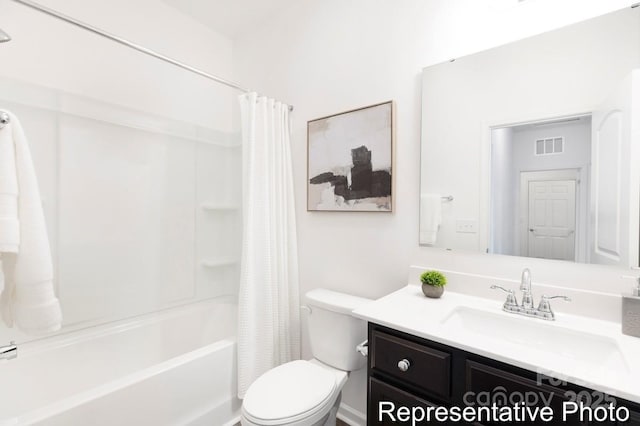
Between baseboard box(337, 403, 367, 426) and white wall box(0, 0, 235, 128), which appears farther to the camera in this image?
baseboard box(337, 403, 367, 426)

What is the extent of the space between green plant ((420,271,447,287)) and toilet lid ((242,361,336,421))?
0.64 metres

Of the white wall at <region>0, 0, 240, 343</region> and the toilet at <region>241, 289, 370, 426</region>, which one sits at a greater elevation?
the white wall at <region>0, 0, 240, 343</region>

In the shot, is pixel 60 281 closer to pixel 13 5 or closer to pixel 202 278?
pixel 202 278

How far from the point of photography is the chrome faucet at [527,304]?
114cm

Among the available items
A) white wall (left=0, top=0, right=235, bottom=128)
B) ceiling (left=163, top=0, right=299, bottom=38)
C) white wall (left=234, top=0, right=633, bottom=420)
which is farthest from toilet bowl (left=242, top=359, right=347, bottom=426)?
ceiling (left=163, top=0, right=299, bottom=38)

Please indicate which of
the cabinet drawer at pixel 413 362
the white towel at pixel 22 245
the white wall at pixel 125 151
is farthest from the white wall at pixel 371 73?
the white towel at pixel 22 245

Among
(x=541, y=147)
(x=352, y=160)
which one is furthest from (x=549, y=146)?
(x=352, y=160)

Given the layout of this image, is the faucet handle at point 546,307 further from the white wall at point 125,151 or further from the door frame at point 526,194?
the white wall at point 125,151

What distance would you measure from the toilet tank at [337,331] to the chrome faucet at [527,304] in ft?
2.21

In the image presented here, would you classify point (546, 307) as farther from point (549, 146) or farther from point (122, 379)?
point (122, 379)

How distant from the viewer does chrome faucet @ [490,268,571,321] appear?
114 cm

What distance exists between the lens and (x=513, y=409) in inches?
34.2

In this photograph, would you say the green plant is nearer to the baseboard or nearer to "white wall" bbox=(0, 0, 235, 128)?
the baseboard

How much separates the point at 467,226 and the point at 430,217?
174 millimetres
